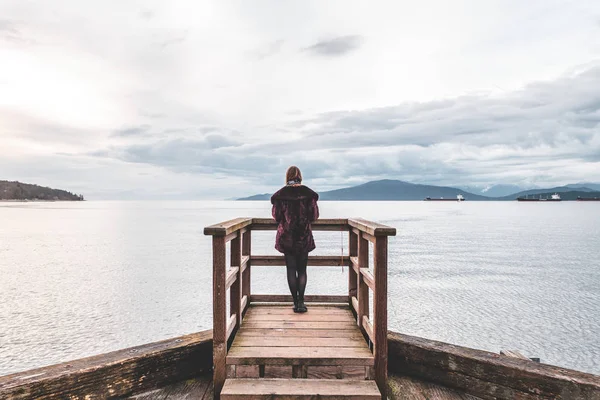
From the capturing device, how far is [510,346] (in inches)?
417

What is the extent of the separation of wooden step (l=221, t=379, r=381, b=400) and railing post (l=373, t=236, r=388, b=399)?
0.43ft

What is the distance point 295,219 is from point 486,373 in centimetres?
243

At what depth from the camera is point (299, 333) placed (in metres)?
4.16

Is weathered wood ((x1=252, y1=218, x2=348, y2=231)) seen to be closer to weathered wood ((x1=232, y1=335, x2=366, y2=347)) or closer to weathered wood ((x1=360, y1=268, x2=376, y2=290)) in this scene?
weathered wood ((x1=360, y1=268, x2=376, y2=290))

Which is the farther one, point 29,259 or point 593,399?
point 29,259

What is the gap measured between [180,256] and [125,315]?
12867 millimetres

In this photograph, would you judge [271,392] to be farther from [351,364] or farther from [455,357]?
[455,357]

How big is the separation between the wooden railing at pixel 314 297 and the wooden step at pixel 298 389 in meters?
0.22

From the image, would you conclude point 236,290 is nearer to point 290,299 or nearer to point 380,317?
point 290,299

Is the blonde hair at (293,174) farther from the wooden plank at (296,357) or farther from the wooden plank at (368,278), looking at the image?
the wooden plank at (296,357)

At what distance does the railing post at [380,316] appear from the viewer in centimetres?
348

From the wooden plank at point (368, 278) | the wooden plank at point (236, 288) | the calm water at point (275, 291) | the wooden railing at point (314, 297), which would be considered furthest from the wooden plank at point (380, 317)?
the calm water at point (275, 291)

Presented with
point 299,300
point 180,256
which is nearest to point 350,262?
point 299,300

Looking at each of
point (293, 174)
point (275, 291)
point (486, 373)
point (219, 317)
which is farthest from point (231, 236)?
point (275, 291)
